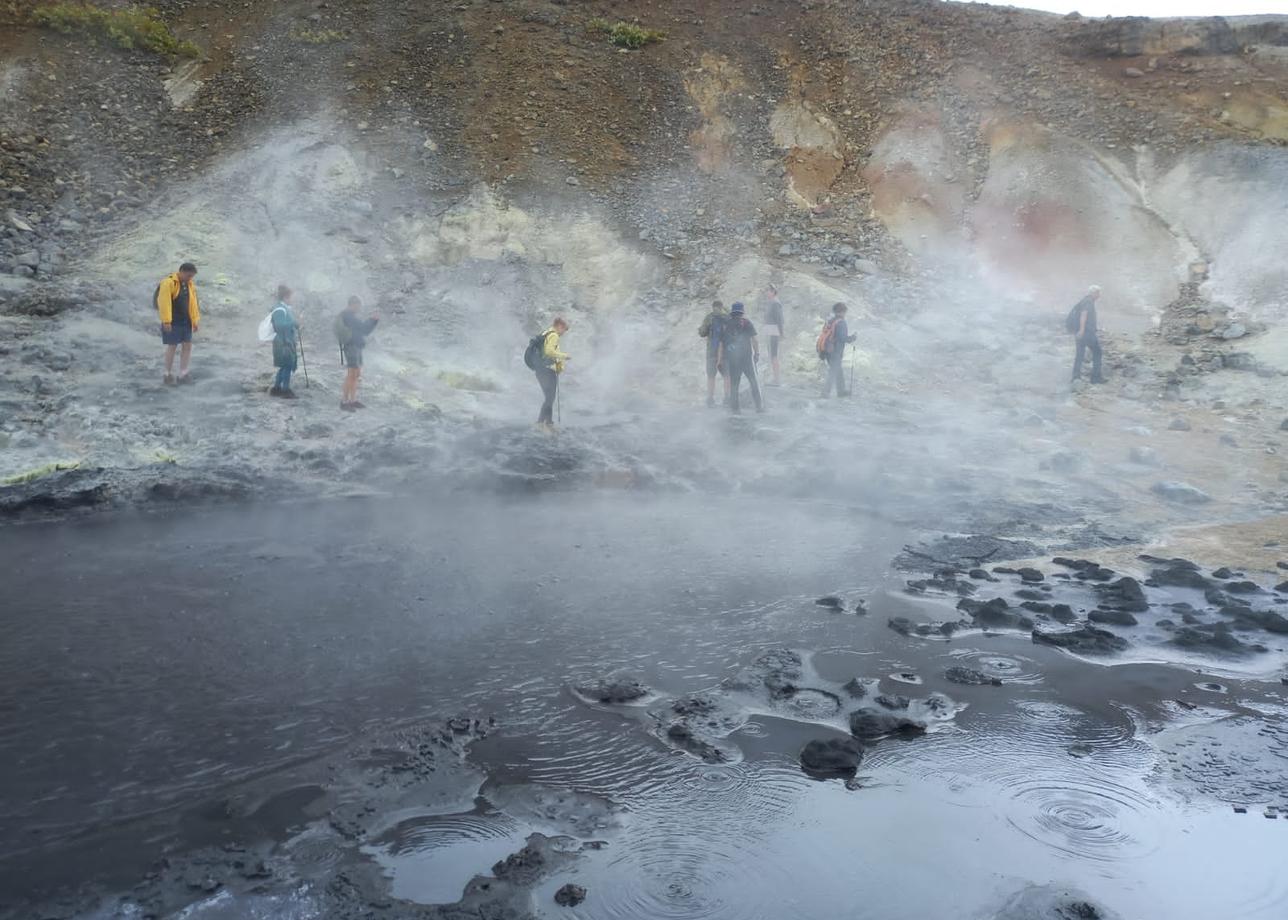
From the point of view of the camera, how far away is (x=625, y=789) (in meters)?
5.01

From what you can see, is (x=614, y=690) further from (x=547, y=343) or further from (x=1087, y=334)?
(x=1087, y=334)

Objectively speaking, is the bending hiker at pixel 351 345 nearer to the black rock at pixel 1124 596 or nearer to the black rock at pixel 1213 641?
the black rock at pixel 1124 596

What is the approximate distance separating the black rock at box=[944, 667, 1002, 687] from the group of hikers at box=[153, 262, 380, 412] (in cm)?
840

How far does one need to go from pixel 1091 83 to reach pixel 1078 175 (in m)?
4.15

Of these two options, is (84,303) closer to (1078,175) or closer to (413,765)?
(413,765)

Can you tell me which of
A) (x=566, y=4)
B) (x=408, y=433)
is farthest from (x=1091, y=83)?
(x=408, y=433)

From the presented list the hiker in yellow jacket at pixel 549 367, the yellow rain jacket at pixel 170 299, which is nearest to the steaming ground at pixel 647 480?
the hiker in yellow jacket at pixel 549 367

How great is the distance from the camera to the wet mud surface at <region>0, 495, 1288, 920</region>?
427 cm

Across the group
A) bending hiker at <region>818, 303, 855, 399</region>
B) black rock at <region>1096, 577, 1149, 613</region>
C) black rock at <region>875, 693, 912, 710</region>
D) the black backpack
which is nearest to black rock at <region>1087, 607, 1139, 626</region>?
black rock at <region>1096, 577, 1149, 613</region>

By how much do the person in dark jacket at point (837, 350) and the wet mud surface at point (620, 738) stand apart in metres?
6.56

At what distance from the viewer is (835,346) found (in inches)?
587

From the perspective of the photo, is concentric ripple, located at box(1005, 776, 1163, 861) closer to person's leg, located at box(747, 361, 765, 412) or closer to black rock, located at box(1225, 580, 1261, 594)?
black rock, located at box(1225, 580, 1261, 594)

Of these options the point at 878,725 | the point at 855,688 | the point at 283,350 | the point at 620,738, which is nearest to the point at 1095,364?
the point at 855,688

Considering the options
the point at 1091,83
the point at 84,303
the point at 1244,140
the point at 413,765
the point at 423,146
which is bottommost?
the point at 413,765
